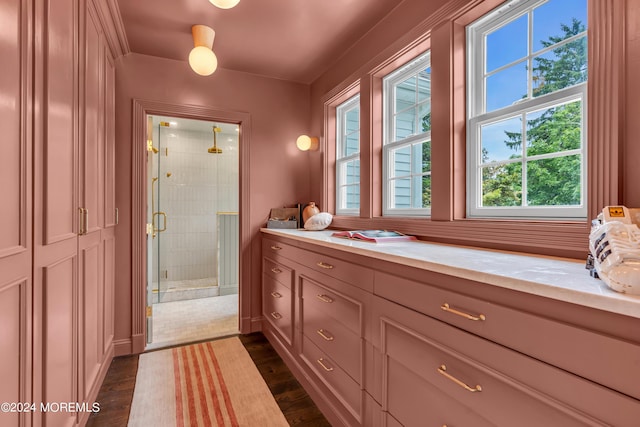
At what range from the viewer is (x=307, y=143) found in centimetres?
313

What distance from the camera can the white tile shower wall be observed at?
4.39 metres

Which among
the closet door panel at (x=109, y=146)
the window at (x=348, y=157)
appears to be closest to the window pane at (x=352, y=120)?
the window at (x=348, y=157)

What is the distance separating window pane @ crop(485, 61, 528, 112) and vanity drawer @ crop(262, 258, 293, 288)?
5.46 ft

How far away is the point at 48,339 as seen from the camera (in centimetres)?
120

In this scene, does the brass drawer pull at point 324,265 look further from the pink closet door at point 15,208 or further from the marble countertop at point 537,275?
the pink closet door at point 15,208

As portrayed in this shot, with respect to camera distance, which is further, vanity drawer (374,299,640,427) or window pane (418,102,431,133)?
window pane (418,102,431,133)

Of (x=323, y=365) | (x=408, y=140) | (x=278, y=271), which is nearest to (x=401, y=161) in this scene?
(x=408, y=140)

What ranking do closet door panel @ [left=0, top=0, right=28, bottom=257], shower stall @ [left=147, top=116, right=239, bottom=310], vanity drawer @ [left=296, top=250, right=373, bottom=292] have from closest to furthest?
1. closet door panel @ [left=0, top=0, right=28, bottom=257]
2. vanity drawer @ [left=296, top=250, right=373, bottom=292]
3. shower stall @ [left=147, top=116, right=239, bottom=310]

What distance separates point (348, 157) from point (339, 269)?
148 cm

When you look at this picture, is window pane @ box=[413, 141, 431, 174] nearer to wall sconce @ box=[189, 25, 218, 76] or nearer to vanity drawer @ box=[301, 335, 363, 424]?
vanity drawer @ box=[301, 335, 363, 424]

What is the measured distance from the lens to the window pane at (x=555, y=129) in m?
1.32

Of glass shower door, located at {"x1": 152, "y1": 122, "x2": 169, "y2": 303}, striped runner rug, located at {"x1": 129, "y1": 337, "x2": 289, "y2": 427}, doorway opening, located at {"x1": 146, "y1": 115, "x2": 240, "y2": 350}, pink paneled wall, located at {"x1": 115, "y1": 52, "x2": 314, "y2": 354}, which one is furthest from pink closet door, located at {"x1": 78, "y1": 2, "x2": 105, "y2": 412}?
glass shower door, located at {"x1": 152, "y1": 122, "x2": 169, "y2": 303}

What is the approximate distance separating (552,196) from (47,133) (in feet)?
6.90

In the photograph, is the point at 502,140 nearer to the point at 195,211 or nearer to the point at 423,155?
the point at 423,155
